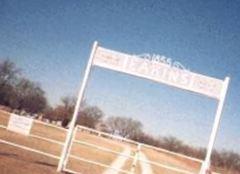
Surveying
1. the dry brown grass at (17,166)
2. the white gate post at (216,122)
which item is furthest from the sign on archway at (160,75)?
the dry brown grass at (17,166)

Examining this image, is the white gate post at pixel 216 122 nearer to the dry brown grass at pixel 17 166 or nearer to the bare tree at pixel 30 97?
the dry brown grass at pixel 17 166

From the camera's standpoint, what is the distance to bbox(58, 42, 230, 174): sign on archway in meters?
12.5

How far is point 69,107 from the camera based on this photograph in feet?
331

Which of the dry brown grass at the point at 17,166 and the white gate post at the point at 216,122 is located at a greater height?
the white gate post at the point at 216,122

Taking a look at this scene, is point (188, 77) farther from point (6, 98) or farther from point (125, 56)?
point (6, 98)

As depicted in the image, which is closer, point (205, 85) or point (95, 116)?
point (205, 85)

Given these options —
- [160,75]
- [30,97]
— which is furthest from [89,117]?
[160,75]

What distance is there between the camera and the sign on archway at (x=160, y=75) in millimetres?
12484

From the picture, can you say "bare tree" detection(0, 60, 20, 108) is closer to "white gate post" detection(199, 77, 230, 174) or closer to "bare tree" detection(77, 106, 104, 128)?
"bare tree" detection(77, 106, 104, 128)

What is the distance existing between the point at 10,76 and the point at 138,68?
8691 cm

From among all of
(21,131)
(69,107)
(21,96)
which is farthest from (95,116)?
(21,131)

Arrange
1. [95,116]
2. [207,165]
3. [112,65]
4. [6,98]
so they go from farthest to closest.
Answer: [95,116], [6,98], [112,65], [207,165]

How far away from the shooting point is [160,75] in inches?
503

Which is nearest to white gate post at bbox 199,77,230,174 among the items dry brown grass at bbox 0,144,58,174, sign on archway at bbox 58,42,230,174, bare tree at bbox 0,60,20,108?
sign on archway at bbox 58,42,230,174
